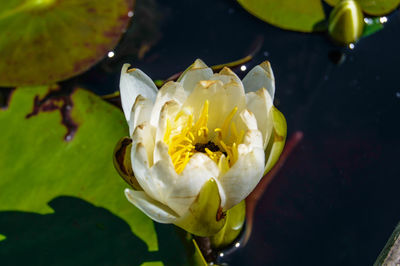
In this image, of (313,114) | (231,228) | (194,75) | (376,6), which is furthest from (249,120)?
(376,6)

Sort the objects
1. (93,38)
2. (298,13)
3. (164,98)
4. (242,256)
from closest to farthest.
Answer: (164,98) → (242,256) → (93,38) → (298,13)

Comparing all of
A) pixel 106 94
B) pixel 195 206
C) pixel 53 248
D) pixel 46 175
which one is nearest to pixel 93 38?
pixel 106 94

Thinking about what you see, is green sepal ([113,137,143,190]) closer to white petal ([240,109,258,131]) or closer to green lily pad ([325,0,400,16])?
white petal ([240,109,258,131])

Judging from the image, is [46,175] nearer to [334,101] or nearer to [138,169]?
[138,169]

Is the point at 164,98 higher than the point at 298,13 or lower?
higher

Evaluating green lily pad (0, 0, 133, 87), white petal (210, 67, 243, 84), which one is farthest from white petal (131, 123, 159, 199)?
green lily pad (0, 0, 133, 87)

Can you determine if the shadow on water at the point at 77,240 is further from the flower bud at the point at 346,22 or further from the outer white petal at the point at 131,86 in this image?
the flower bud at the point at 346,22
